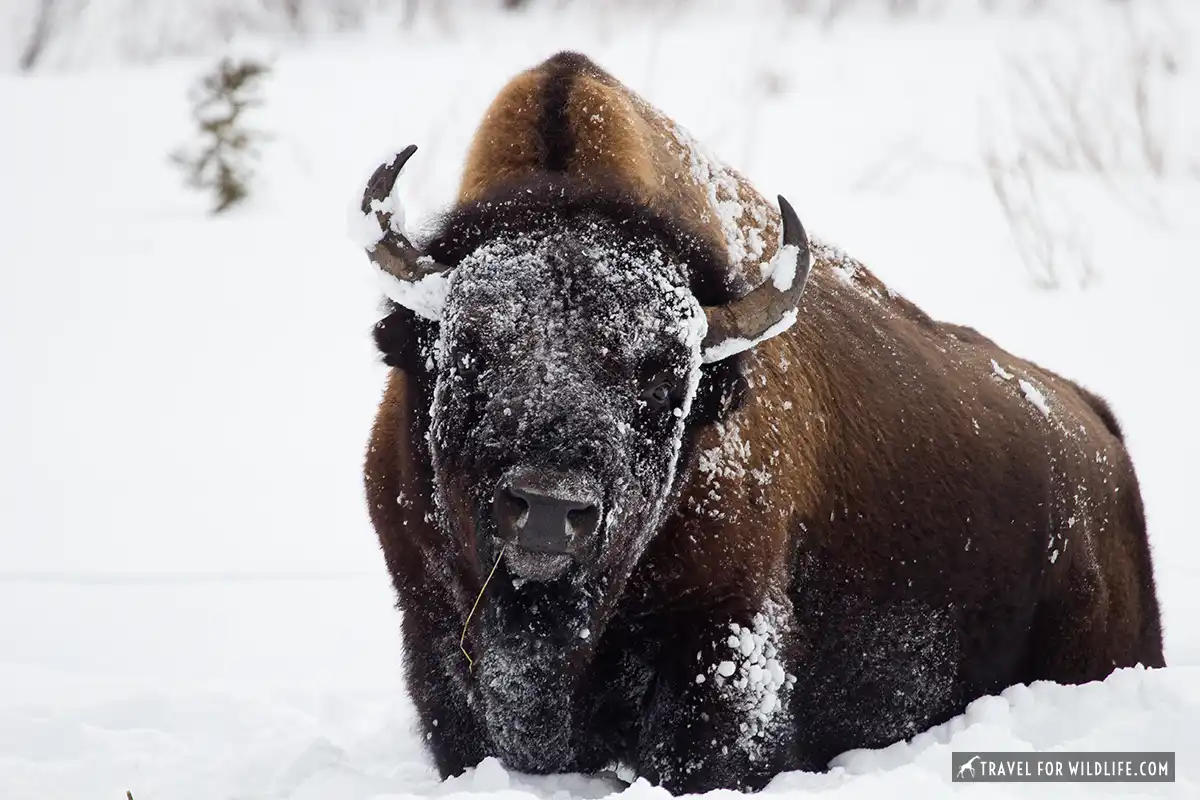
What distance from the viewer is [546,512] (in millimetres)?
3086

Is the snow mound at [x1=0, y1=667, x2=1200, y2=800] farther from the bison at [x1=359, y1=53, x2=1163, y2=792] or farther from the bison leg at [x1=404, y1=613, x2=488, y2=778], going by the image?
the bison at [x1=359, y1=53, x2=1163, y2=792]

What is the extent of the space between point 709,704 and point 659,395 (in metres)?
0.88

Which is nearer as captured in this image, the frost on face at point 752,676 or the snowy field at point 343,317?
the frost on face at point 752,676

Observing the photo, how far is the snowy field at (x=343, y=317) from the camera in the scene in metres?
4.22

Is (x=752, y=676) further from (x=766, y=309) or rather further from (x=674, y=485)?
(x=766, y=309)

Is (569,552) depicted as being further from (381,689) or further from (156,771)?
(381,689)

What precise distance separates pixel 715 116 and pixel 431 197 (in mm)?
6215

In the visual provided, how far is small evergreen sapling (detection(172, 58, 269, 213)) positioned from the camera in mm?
15359

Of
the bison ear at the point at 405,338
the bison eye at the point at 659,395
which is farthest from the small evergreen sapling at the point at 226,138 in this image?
the bison eye at the point at 659,395

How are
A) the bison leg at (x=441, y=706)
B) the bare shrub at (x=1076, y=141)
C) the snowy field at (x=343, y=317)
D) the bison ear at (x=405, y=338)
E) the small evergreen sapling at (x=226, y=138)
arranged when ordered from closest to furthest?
1. the bison ear at (x=405, y=338)
2. the bison leg at (x=441, y=706)
3. the snowy field at (x=343, y=317)
4. the bare shrub at (x=1076, y=141)
5. the small evergreen sapling at (x=226, y=138)

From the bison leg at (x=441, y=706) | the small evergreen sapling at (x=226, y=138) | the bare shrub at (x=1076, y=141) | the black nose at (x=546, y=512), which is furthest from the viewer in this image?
the small evergreen sapling at (x=226, y=138)

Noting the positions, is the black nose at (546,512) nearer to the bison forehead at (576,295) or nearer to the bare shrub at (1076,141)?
the bison forehead at (576,295)

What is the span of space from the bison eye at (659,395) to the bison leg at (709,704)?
628 mm

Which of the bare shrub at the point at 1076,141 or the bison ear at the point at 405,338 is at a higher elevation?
the bare shrub at the point at 1076,141
